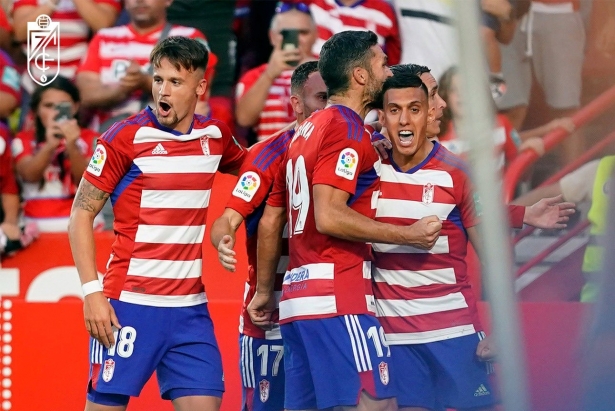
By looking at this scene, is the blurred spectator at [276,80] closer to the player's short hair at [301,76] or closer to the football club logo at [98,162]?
the player's short hair at [301,76]

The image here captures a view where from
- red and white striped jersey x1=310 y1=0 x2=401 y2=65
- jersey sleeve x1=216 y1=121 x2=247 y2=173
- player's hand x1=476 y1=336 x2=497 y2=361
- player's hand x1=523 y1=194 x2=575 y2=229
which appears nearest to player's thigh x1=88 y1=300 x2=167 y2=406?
jersey sleeve x1=216 y1=121 x2=247 y2=173

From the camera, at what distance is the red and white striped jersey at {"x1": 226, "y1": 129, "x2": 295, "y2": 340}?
3982 mm

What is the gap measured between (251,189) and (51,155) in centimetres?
242

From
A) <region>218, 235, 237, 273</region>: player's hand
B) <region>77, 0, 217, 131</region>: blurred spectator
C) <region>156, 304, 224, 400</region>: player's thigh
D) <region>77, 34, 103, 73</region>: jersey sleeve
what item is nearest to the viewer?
<region>218, 235, 237, 273</region>: player's hand

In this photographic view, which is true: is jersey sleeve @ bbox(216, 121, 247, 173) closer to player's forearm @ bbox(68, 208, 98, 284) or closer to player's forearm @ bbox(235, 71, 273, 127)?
player's forearm @ bbox(68, 208, 98, 284)

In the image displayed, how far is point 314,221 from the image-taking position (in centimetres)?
356

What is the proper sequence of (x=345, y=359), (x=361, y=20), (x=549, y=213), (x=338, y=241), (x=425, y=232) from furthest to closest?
(x=361, y=20), (x=338, y=241), (x=345, y=359), (x=425, y=232), (x=549, y=213)

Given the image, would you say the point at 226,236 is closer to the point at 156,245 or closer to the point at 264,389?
the point at 156,245

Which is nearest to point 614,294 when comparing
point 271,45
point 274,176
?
point 274,176

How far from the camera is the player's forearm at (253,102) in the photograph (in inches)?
224

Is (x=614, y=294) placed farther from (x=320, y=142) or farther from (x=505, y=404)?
(x=320, y=142)

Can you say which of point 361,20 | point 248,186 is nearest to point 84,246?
point 248,186

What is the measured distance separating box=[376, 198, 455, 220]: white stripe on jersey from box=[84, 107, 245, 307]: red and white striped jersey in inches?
29.4

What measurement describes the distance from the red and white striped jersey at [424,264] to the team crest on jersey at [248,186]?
1.68 ft
